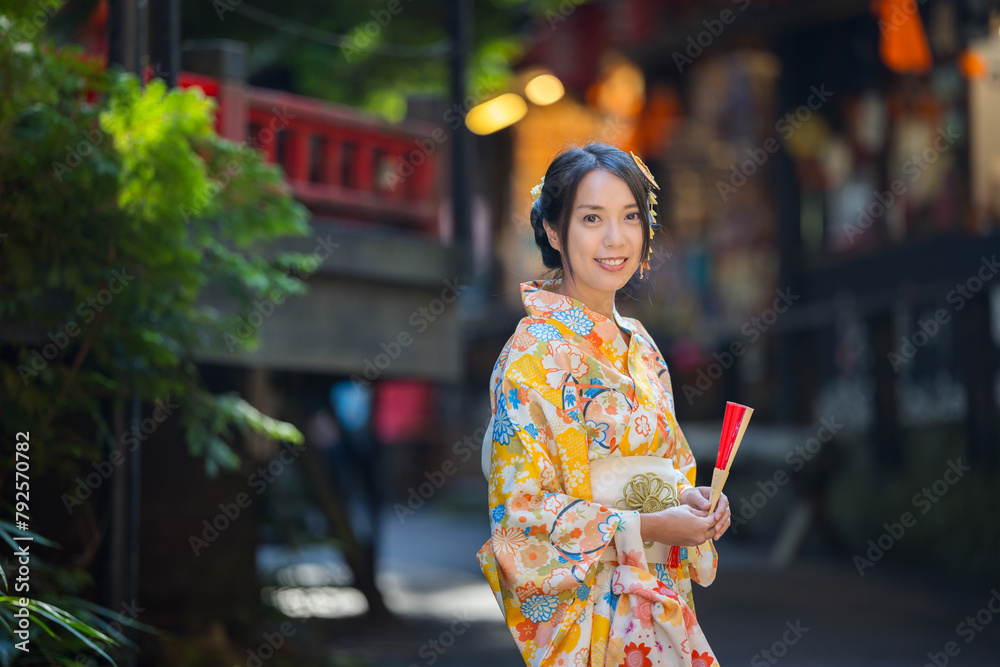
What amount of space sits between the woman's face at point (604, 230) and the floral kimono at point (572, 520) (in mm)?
145

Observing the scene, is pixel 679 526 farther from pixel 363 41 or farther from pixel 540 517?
pixel 363 41

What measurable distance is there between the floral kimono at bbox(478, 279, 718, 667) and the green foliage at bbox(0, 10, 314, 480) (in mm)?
2262

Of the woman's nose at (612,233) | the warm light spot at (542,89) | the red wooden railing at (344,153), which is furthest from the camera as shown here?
the warm light spot at (542,89)

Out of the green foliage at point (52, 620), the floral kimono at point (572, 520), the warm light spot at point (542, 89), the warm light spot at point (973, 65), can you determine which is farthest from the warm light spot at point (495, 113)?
the floral kimono at point (572, 520)

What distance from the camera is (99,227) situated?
14.6 ft

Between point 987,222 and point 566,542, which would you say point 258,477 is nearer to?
point 566,542

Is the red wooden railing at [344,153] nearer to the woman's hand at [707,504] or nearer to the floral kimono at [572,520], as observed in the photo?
the floral kimono at [572,520]

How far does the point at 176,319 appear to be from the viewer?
475cm

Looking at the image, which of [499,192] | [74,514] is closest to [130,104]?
[74,514]

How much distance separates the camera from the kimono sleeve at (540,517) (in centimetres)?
247

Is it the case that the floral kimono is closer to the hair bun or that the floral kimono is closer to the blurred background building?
the hair bun

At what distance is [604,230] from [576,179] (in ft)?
0.46

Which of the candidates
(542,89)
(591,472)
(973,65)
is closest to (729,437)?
(591,472)

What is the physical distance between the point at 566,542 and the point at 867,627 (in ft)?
19.0
